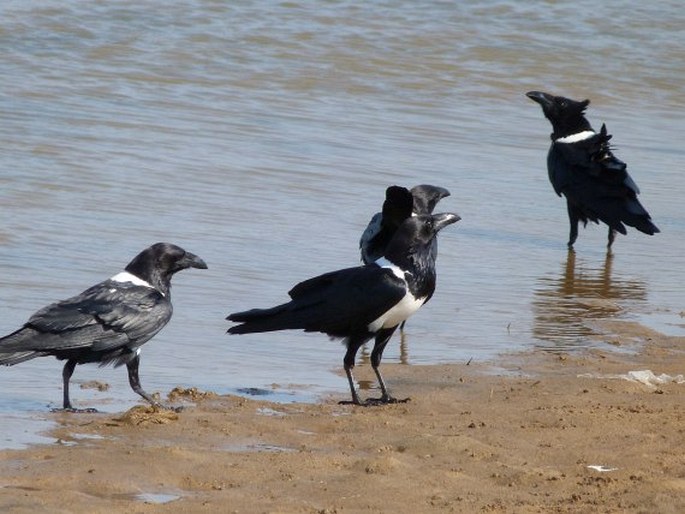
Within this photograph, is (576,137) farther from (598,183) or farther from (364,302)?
(364,302)

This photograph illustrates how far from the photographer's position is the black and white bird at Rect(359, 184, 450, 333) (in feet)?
29.2

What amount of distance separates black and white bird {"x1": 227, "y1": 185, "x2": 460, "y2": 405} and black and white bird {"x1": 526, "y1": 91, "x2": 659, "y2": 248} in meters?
4.63

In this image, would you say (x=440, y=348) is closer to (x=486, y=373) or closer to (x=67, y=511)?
(x=486, y=373)

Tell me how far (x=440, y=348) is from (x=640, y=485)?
10.4ft

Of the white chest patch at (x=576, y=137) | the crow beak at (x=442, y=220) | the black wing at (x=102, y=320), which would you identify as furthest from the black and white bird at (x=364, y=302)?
the white chest patch at (x=576, y=137)

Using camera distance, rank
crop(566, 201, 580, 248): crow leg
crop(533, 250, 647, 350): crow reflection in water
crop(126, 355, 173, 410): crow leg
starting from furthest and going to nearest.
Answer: crop(566, 201, 580, 248): crow leg, crop(533, 250, 647, 350): crow reflection in water, crop(126, 355, 173, 410): crow leg

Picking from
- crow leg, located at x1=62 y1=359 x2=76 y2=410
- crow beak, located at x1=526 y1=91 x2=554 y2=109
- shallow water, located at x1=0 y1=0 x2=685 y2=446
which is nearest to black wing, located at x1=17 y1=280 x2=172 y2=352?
crow leg, located at x1=62 y1=359 x2=76 y2=410

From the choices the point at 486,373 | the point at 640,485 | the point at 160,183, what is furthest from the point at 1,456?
the point at 160,183

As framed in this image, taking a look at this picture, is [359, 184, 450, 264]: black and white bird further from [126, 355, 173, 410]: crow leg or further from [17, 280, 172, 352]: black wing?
[126, 355, 173, 410]: crow leg

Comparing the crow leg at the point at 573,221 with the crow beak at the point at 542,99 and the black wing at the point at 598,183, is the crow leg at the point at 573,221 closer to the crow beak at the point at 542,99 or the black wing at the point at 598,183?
the black wing at the point at 598,183

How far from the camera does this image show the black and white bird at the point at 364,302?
7.82 meters

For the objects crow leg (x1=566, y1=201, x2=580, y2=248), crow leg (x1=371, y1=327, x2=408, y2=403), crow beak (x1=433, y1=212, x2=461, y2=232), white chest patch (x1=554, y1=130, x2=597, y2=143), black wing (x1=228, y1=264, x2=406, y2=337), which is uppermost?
crow beak (x1=433, y1=212, x2=461, y2=232)

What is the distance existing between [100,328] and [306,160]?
22.8 ft

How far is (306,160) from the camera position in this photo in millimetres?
14273
